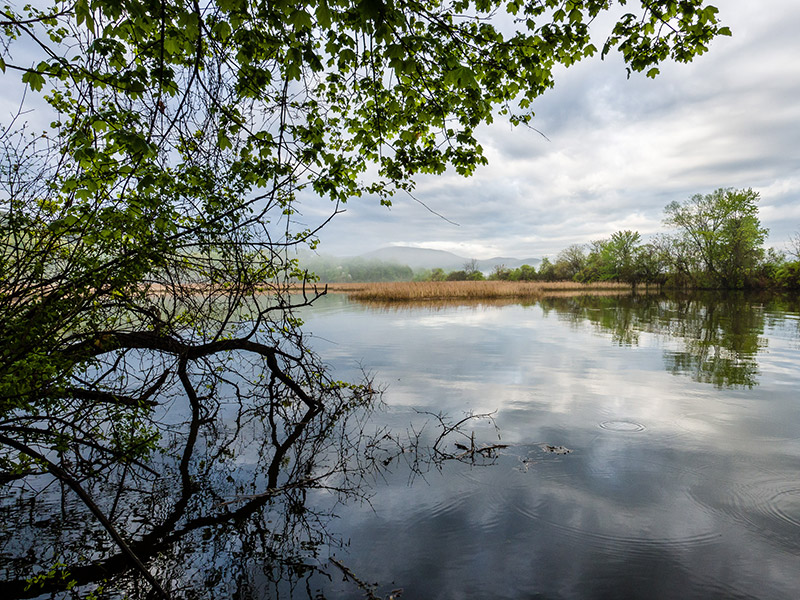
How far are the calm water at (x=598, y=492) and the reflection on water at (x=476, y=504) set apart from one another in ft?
0.07

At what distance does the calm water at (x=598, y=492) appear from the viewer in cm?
321

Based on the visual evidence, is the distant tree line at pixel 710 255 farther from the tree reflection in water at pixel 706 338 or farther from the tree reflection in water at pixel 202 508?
the tree reflection in water at pixel 202 508

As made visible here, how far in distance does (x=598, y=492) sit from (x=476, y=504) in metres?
1.40

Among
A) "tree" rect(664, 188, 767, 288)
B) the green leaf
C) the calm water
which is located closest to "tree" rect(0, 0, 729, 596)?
the green leaf

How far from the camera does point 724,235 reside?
148 ft

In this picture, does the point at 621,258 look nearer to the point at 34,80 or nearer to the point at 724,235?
the point at 724,235

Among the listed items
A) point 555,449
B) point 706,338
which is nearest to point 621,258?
point 706,338

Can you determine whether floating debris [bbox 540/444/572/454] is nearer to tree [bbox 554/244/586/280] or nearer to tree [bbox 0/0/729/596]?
tree [bbox 0/0/729/596]

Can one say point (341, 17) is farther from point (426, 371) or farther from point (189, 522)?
point (426, 371)

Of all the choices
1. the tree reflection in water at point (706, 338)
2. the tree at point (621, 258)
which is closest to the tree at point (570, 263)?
the tree at point (621, 258)

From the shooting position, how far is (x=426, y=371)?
33.0 ft

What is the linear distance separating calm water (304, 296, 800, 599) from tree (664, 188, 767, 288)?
44.6 metres

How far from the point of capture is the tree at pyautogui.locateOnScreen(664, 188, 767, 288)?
43.7m

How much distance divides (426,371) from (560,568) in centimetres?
680
